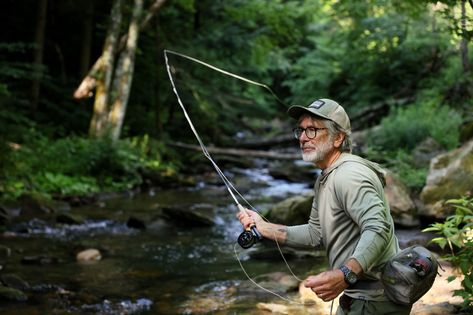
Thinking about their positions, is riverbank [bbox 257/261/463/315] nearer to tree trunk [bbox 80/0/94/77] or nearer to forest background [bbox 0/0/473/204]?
forest background [bbox 0/0/473/204]

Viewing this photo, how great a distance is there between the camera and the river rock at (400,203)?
29.5ft

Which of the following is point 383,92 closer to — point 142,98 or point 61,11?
point 142,98

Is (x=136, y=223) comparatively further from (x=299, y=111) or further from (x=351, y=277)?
(x=351, y=277)

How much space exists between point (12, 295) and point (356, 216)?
5.20 metres

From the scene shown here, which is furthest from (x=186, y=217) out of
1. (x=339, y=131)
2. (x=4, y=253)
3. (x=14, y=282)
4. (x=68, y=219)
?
(x=339, y=131)

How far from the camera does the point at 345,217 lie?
2.91m

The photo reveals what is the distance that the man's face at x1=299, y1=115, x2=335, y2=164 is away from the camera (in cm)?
309

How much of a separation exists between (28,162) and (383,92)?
52.9 ft

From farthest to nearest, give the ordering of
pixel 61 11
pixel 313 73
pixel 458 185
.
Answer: pixel 313 73 → pixel 61 11 → pixel 458 185

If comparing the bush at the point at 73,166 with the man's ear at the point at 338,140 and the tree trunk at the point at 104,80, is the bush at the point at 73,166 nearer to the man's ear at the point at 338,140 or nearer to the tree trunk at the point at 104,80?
the tree trunk at the point at 104,80

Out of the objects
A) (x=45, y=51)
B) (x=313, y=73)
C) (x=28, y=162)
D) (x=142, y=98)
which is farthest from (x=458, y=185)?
(x=313, y=73)

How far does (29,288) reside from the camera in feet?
23.2

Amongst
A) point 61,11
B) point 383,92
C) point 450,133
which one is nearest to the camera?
point 450,133

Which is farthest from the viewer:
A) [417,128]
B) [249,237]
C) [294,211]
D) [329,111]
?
[417,128]
